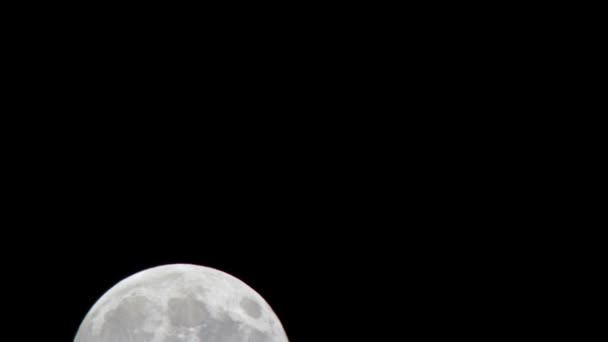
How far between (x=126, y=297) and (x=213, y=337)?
91cm

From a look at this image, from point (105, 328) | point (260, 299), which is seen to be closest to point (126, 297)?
point (105, 328)

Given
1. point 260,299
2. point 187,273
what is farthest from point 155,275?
point 260,299

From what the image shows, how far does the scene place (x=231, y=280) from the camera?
11.1m

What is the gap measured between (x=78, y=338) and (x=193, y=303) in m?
1.13

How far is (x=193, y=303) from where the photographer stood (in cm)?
1046

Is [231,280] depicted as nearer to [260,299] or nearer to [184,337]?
[260,299]

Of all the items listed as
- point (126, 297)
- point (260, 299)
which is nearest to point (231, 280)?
point (260, 299)

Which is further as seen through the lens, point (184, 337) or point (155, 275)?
point (155, 275)

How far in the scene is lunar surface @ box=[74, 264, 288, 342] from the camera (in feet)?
33.7

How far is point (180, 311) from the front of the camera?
10367mm

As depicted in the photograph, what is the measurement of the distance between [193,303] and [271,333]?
0.76 metres

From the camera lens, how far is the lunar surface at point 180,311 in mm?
10273

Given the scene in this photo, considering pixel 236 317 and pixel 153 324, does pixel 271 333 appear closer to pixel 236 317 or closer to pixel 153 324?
pixel 236 317

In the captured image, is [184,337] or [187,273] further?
[187,273]
